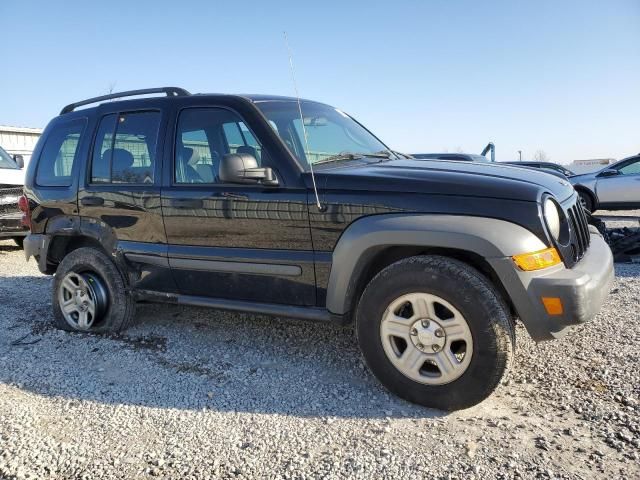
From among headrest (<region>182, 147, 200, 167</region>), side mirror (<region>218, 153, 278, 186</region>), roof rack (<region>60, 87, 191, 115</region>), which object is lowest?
side mirror (<region>218, 153, 278, 186</region>)

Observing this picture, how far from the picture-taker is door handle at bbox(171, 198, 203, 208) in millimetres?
3627

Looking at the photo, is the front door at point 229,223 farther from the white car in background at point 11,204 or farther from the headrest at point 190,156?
the white car in background at point 11,204

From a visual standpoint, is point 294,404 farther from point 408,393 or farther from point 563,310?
point 563,310

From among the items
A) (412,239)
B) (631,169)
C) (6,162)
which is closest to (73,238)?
(412,239)

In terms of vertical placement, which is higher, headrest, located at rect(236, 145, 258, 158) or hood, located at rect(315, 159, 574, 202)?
headrest, located at rect(236, 145, 258, 158)

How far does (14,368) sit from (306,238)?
238cm

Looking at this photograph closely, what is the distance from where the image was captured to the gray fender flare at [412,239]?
2734mm

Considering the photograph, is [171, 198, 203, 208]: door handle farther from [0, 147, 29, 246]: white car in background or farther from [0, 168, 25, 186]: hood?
[0, 168, 25, 186]: hood

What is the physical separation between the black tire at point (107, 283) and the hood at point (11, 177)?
544 cm

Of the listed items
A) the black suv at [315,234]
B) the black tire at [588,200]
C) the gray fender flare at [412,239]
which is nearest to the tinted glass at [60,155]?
the black suv at [315,234]

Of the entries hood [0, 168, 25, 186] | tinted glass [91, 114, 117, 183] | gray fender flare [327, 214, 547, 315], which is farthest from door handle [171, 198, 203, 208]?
hood [0, 168, 25, 186]

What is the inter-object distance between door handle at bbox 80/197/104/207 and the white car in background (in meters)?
4.71

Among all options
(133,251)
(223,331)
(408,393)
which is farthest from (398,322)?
(133,251)

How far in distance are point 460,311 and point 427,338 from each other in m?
0.25
